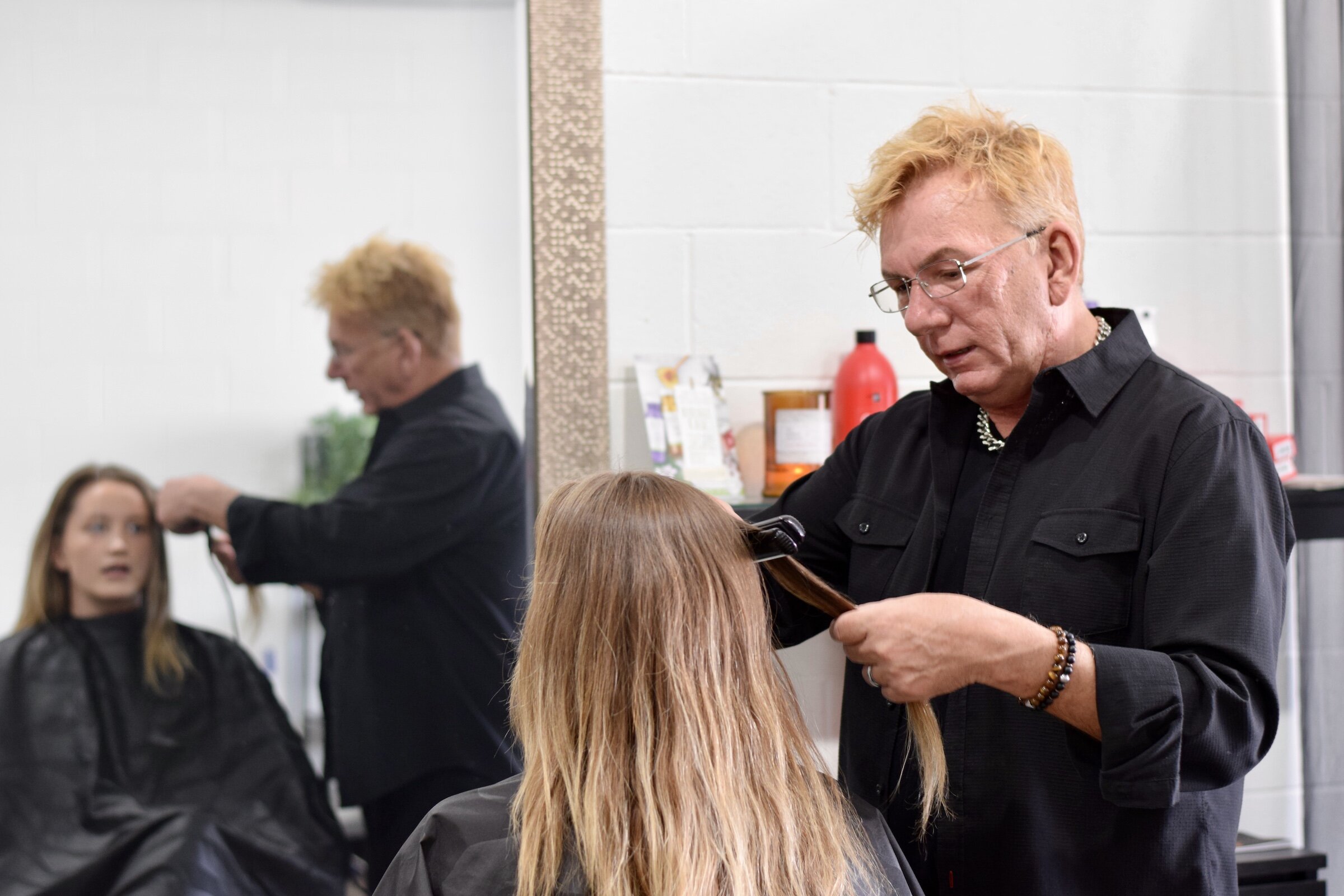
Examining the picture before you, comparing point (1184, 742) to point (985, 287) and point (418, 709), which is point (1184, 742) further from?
point (418, 709)

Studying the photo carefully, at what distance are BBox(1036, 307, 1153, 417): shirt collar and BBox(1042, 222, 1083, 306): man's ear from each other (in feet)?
0.25

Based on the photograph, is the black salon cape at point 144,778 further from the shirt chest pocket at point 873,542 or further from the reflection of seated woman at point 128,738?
the shirt chest pocket at point 873,542

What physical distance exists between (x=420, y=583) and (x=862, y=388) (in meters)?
0.80

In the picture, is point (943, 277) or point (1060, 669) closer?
point (1060, 669)

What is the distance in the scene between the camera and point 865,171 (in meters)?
1.94

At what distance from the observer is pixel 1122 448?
1.32 m

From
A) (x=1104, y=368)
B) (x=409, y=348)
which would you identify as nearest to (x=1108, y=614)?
(x=1104, y=368)

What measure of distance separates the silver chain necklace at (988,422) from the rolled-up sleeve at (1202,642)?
211 millimetres

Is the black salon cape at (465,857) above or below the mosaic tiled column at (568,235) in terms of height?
below

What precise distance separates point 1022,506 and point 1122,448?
0.44 feet

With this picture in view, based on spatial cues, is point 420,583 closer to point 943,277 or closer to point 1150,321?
point 943,277

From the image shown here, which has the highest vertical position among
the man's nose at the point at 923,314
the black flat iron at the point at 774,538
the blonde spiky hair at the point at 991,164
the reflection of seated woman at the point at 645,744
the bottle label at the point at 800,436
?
the blonde spiky hair at the point at 991,164

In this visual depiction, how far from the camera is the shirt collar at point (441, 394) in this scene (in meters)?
1.86

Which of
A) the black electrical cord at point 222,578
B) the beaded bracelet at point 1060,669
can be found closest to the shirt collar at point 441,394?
the black electrical cord at point 222,578
